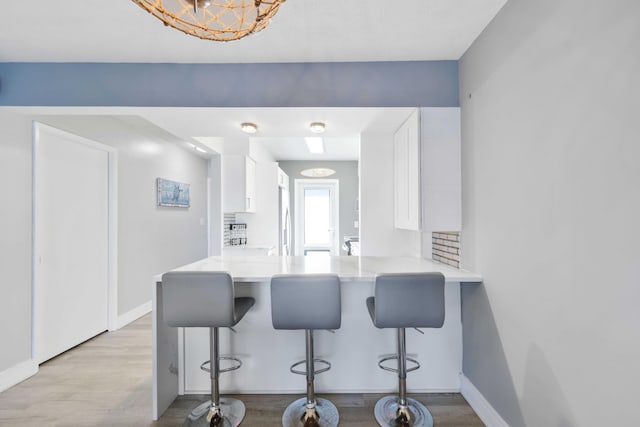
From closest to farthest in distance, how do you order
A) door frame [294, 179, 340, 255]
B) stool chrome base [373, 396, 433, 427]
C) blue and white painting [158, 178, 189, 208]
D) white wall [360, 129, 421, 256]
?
stool chrome base [373, 396, 433, 427], white wall [360, 129, 421, 256], blue and white painting [158, 178, 189, 208], door frame [294, 179, 340, 255]

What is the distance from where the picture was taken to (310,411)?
1883 millimetres

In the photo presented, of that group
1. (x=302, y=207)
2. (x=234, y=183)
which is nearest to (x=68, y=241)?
(x=234, y=183)

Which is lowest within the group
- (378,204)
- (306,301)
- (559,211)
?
(306,301)

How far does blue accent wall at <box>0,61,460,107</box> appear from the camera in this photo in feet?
7.20

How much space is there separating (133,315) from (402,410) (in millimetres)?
3273

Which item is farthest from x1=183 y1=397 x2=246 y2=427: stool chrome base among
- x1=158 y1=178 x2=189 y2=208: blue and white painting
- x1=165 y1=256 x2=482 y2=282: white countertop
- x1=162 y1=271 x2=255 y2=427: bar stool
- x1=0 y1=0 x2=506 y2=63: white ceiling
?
x1=158 y1=178 x2=189 y2=208: blue and white painting

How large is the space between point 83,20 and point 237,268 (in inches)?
67.8

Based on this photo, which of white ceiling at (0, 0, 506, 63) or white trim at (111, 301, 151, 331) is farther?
white trim at (111, 301, 151, 331)

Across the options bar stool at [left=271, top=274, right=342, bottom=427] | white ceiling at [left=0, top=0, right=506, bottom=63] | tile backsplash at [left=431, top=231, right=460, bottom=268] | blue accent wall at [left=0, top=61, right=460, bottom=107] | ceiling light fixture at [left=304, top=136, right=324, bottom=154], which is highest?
ceiling light fixture at [left=304, top=136, right=324, bottom=154]

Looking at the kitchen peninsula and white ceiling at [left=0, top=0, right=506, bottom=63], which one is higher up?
white ceiling at [left=0, top=0, right=506, bottom=63]

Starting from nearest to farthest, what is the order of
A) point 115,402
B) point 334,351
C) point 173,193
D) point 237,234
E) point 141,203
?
point 115,402 < point 334,351 < point 141,203 < point 173,193 < point 237,234

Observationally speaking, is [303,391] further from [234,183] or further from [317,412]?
[234,183]

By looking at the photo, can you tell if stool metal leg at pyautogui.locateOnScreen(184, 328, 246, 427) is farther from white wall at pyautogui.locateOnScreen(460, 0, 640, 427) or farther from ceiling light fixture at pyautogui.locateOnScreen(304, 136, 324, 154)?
ceiling light fixture at pyautogui.locateOnScreen(304, 136, 324, 154)

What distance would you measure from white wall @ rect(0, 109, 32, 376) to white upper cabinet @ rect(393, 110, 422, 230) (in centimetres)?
305
